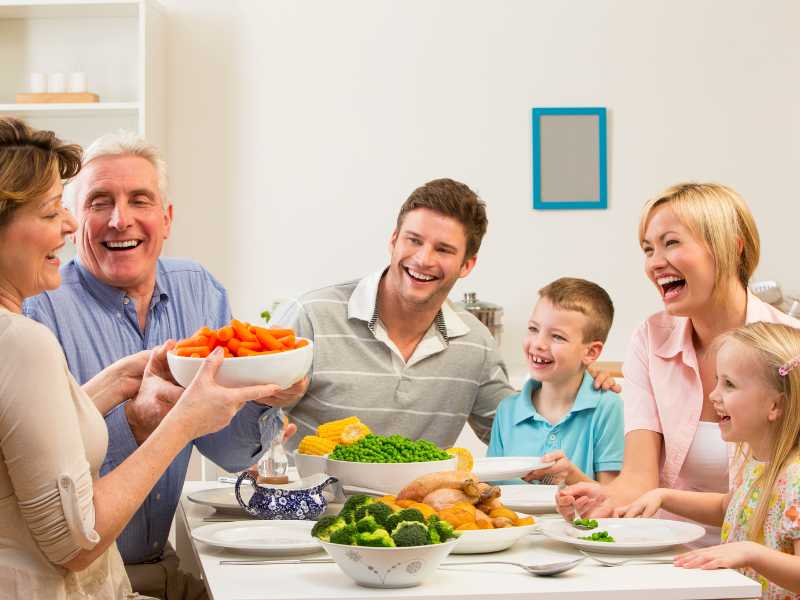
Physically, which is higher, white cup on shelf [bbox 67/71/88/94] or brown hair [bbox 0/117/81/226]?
white cup on shelf [bbox 67/71/88/94]

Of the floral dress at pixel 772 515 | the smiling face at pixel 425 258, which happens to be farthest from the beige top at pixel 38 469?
the smiling face at pixel 425 258

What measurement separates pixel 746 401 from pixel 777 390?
6 cm

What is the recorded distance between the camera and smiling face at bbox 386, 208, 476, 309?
104 inches

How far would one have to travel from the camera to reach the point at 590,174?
4.46 meters

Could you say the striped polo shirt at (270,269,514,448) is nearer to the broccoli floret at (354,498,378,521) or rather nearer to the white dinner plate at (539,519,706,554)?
the white dinner plate at (539,519,706,554)

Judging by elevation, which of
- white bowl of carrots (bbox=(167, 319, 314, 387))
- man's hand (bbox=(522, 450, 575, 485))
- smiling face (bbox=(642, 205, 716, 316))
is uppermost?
smiling face (bbox=(642, 205, 716, 316))

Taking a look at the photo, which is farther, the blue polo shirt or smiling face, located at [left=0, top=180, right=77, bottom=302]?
the blue polo shirt

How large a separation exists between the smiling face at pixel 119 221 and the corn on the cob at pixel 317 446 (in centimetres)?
57

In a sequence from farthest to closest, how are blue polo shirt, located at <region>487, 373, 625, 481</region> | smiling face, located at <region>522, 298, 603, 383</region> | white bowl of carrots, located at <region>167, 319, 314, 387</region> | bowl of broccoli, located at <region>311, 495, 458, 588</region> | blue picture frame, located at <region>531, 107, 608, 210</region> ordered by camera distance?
blue picture frame, located at <region>531, 107, 608, 210</region> → smiling face, located at <region>522, 298, 603, 383</region> → blue polo shirt, located at <region>487, 373, 625, 481</region> → white bowl of carrots, located at <region>167, 319, 314, 387</region> → bowl of broccoli, located at <region>311, 495, 458, 588</region>

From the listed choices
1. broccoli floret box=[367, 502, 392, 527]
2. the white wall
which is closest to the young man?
broccoli floret box=[367, 502, 392, 527]

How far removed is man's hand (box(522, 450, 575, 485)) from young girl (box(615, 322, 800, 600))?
18 centimetres

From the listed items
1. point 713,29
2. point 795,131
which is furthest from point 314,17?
point 795,131

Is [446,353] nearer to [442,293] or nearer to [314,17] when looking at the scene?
[442,293]

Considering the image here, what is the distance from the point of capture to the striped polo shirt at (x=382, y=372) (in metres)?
2.65
